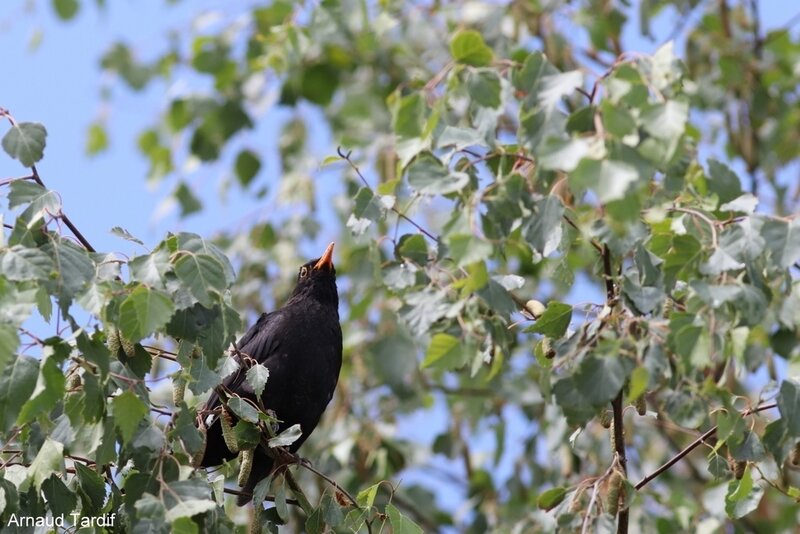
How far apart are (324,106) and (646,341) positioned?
526 centimetres

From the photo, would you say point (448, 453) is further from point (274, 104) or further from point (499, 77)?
point (499, 77)

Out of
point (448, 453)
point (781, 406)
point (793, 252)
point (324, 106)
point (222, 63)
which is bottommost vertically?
point (448, 453)

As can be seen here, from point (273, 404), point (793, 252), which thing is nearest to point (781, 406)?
point (793, 252)

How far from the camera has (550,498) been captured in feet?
10.3

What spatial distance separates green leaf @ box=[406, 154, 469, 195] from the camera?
269 cm

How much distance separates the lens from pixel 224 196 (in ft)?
24.4

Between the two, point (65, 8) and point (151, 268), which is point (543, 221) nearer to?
point (151, 268)

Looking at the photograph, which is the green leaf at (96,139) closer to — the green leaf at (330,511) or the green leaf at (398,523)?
the green leaf at (330,511)


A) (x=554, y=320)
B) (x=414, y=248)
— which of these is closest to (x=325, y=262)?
(x=414, y=248)

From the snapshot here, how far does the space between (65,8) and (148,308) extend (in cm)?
422

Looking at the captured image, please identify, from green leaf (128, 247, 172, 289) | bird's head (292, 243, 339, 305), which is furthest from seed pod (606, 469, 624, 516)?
bird's head (292, 243, 339, 305)

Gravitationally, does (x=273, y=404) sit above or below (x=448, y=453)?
above

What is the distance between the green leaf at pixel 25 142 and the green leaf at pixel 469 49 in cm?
101

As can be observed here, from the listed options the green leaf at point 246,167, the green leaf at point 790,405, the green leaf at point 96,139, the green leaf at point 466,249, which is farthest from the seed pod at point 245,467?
the green leaf at point 96,139
